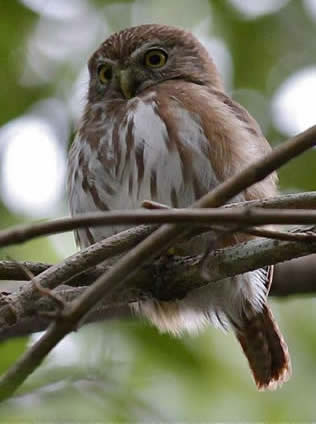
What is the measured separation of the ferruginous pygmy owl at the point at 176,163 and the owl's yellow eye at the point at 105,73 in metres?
0.07

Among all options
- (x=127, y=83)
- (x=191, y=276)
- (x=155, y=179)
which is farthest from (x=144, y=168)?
(x=127, y=83)

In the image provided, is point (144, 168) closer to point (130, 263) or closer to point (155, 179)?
point (155, 179)

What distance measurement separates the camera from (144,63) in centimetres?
529

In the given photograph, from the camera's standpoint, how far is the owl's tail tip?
15.6ft

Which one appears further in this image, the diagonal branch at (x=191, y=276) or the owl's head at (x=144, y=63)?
the owl's head at (x=144, y=63)

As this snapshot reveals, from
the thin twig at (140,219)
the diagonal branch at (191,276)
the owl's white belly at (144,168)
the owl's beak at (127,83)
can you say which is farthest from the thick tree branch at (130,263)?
the owl's beak at (127,83)

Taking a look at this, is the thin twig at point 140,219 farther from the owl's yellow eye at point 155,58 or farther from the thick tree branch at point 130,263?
the owl's yellow eye at point 155,58

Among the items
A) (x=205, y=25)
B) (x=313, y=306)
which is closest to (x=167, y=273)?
(x=313, y=306)

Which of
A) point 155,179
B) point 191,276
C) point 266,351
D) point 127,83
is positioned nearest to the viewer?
point 191,276

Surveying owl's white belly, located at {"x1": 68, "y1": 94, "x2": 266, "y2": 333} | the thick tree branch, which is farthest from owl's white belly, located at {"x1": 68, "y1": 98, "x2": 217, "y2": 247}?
the thick tree branch

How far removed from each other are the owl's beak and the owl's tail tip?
1.37 m

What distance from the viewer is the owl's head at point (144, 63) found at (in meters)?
5.16

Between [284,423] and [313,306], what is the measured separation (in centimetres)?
115

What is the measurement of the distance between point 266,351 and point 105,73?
1851mm
